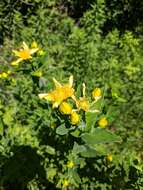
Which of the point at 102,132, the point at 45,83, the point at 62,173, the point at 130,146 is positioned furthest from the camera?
the point at 130,146

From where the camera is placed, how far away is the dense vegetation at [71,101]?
8.83ft

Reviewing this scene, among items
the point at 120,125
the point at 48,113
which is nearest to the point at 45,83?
the point at 48,113

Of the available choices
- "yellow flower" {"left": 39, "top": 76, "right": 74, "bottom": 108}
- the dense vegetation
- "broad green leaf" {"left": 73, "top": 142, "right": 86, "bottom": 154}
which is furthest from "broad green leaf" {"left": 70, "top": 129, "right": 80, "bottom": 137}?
"yellow flower" {"left": 39, "top": 76, "right": 74, "bottom": 108}

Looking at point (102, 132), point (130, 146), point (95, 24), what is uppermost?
point (95, 24)

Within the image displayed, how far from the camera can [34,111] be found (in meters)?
3.57

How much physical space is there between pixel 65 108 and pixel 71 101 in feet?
0.49

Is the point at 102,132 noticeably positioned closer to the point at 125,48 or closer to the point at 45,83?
the point at 45,83

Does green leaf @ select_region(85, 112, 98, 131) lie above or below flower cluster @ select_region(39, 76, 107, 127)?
below

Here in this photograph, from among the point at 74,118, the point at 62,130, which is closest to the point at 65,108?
the point at 74,118

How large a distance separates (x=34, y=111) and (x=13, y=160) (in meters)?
0.51

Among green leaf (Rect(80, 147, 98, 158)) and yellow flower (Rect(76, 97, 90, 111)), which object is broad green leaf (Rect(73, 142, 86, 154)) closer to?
green leaf (Rect(80, 147, 98, 158))

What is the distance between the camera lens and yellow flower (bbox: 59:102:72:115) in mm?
2402

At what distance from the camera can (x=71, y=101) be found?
255cm

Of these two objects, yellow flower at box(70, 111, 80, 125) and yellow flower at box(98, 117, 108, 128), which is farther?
yellow flower at box(98, 117, 108, 128)
